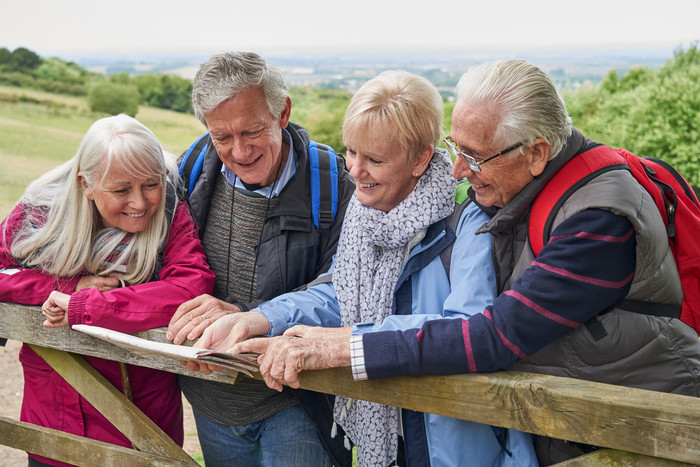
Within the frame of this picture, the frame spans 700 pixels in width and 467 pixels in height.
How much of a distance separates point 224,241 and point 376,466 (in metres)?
0.95

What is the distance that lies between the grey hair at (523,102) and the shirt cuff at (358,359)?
667 millimetres

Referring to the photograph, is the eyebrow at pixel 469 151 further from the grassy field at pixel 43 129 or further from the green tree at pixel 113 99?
the green tree at pixel 113 99

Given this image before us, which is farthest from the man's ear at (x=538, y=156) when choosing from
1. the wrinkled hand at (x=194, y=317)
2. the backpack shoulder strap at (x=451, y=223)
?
the wrinkled hand at (x=194, y=317)

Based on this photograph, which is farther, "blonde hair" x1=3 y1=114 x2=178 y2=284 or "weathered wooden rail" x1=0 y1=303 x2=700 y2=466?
"blonde hair" x1=3 y1=114 x2=178 y2=284

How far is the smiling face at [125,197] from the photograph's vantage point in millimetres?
2119

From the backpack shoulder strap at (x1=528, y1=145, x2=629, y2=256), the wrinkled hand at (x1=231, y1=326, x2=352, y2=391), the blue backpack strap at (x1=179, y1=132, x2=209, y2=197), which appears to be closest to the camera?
the backpack shoulder strap at (x1=528, y1=145, x2=629, y2=256)

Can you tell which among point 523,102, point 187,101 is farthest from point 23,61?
point 523,102

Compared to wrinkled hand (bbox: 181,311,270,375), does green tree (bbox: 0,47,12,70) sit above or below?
above

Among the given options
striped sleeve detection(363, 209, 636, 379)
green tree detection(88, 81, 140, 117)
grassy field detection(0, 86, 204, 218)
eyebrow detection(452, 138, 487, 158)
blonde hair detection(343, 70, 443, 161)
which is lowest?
grassy field detection(0, 86, 204, 218)

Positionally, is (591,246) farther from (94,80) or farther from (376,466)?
(94,80)

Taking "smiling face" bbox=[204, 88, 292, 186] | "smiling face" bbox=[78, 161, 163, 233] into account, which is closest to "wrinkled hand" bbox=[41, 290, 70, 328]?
"smiling face" bbox=[78, 161, 163, 233]

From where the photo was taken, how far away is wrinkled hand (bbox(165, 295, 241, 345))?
199 centimetres

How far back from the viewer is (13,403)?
17.7 ft

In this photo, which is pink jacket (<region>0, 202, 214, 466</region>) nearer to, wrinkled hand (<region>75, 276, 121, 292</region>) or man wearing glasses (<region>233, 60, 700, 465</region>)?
wrinkled hand (<region>75, 276, 121, 292</region>)
